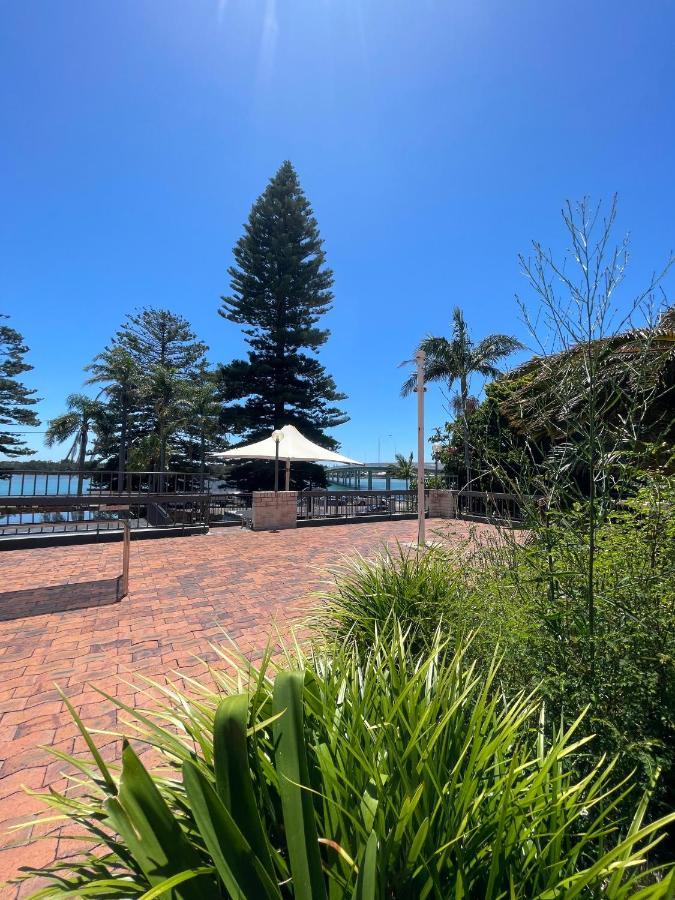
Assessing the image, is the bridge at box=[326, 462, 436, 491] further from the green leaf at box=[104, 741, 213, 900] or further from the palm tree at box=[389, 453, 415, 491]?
the green leaf at box=[104, 741, 213, 900]

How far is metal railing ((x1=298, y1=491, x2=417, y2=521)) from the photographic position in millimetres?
10961

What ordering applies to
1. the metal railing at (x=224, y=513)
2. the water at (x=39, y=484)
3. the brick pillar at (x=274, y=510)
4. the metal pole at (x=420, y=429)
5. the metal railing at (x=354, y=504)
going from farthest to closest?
the metal railing at (x=354, y=504)
the metal railing at (x=224, y=513)
the brick pillar at (x=274, y=510)
the water at (x=39, y=484)
the metal pole at (x=420, y=429)

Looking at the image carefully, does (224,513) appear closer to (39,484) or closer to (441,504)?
(39,484)

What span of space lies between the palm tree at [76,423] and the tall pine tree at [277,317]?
10083 mm

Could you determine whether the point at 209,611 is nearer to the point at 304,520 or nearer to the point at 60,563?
the point at 60,563

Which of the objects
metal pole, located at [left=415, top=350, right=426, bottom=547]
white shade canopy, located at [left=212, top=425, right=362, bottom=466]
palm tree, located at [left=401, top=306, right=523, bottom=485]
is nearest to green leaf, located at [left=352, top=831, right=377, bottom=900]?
metal pole, located at [left=415, top=350, right=426, bottom=547]

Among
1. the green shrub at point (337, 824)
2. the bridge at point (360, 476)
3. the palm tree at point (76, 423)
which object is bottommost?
the green shrub at point (337, 824)

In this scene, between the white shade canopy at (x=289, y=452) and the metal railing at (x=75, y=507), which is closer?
the metal railing at (x=75, y=507)

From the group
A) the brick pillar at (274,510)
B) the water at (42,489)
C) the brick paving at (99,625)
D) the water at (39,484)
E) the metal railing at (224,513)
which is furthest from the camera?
the metal railing at (224,513)

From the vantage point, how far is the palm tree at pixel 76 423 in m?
24.7

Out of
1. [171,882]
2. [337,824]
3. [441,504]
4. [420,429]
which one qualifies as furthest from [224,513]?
[171,882]

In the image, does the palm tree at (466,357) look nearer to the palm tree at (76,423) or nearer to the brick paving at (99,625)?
the brick paving at (99,625)

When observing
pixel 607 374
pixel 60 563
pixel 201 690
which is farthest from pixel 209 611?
pixel 607 374

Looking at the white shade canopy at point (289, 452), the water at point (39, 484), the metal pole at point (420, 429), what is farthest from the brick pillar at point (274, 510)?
the metal pole at point (420, 429)
